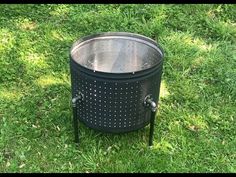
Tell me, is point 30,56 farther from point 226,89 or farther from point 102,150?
point 226,89

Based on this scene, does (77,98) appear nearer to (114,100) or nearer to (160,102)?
(114,100)

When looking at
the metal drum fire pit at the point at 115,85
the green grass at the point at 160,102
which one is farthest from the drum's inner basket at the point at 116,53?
→ the green grass at the point at 160,102

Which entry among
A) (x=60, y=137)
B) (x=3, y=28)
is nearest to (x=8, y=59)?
(x=3, y=28)

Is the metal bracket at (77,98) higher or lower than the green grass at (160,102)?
higher

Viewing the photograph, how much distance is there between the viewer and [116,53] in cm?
426

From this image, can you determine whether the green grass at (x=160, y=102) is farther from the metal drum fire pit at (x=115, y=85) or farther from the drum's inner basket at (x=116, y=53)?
the drum's inner basket at (x=116, y=53)

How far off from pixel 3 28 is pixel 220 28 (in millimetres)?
2544

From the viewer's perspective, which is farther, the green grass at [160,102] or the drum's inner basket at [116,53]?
the drum's inner basket at [116,53]

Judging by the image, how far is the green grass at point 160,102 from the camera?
3945mm

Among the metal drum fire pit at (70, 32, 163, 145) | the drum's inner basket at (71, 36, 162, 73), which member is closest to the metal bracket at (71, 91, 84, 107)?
the metal drum fire pit at (70, 32, 163, 145)

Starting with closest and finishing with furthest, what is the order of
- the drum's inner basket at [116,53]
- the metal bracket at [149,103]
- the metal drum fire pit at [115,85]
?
the metal drum fire pit at [115,85] → the metal bracket at [149,103] → the drum's inner basket at [116,53]

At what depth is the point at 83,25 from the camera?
18.8 feet

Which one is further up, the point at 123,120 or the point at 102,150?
the point at 123,120

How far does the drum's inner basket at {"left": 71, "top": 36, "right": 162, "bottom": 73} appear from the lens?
4.09 metres
